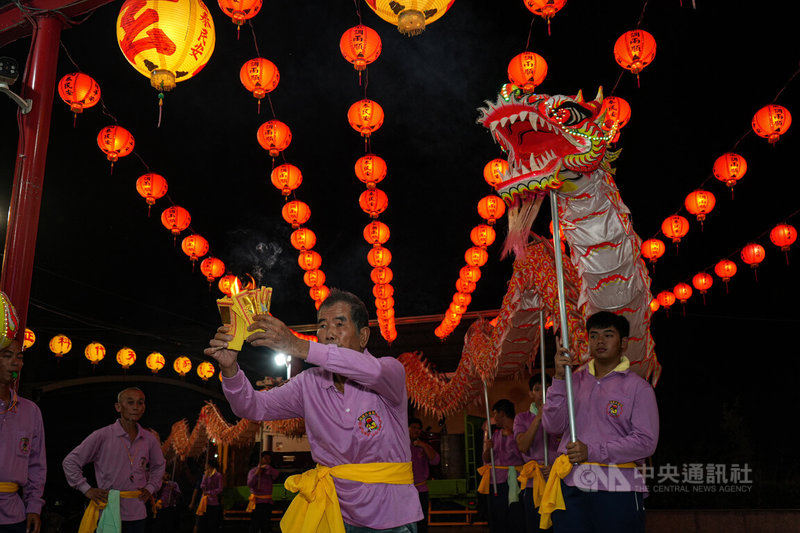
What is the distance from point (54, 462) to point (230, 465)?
12.8 ft

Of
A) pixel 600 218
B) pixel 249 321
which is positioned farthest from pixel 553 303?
pixel 249 321

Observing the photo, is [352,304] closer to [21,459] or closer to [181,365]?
[21,459]

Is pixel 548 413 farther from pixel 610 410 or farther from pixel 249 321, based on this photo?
pixel 249 321

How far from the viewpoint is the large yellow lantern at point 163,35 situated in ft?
13.8

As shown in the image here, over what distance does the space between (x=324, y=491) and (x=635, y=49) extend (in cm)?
533

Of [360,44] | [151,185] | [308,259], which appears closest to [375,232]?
[308,259]

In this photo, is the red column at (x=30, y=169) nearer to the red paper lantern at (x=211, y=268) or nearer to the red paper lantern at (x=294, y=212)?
the red paper lantern at (x=294, y=212)

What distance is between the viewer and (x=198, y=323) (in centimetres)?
1456

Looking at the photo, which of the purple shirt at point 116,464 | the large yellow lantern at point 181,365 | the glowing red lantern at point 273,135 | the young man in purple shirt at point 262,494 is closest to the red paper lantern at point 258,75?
the glowing red lantern at point 273,135

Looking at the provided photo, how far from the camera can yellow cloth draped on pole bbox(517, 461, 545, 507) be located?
482 cm

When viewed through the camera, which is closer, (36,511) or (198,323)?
(36,511)

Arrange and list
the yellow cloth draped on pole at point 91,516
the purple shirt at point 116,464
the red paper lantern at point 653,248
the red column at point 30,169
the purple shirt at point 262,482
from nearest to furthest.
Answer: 1. the yellow cloth draped on pole at point 91,516
2. the purple shirt at point 116,464
3. the red column at point 30,169
4. the purple shirt at point 262,482
5. the red paper lantern at point 653,248

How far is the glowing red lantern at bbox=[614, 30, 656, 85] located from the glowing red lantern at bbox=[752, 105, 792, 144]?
1708 millimetres

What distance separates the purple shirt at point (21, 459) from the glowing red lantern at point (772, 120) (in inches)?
283
